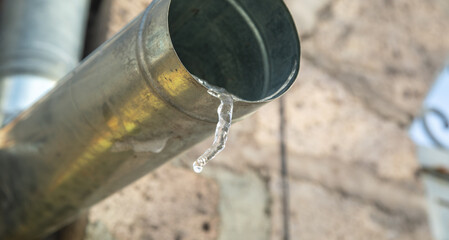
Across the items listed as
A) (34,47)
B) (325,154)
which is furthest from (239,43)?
(325,154)

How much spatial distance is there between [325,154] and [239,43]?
78 cm

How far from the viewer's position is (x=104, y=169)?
74 cm

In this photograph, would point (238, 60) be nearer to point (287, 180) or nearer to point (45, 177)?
point (45, 177)

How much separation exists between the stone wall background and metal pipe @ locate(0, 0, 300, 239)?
0.23 metres

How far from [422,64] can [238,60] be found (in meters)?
1.21

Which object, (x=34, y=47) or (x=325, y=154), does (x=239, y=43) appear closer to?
(x=34, y=47)

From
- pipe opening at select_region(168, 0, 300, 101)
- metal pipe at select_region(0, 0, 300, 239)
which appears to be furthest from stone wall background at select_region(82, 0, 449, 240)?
pipe opening at select_region(168, 0, 300, 101)

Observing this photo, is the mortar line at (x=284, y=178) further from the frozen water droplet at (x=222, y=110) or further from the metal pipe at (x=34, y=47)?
the frozen water droplet at (x=222, y=110)

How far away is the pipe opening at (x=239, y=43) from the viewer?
2.13 feet

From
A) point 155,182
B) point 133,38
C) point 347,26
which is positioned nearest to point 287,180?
point 155,182

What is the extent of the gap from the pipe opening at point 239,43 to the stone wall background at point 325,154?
426mm

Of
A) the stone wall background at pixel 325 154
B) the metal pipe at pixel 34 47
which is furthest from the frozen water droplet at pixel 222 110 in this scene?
the metal pipe at pixel 34 47

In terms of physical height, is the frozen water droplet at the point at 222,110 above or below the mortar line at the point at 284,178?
above

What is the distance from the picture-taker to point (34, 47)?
115 cm
